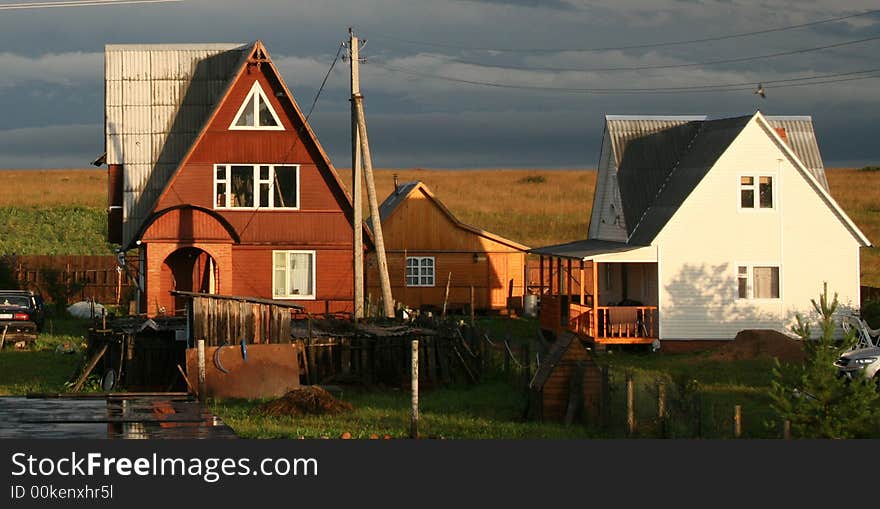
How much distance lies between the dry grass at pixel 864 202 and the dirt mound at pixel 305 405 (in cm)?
4331

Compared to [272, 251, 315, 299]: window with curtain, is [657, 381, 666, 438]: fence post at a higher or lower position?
lower

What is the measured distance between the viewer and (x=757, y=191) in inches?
1615

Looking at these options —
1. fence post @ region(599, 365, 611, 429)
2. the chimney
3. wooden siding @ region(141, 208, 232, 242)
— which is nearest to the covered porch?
the chimney

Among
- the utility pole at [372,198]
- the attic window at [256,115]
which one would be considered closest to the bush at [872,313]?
the utility pole at [372,198]

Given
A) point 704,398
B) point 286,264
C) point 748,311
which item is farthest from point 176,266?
point 704,398

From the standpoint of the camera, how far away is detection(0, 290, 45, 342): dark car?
129 feet

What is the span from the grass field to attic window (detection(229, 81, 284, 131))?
33.4 meters

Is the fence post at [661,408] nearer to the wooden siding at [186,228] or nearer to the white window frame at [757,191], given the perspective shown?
the white window frame at [757,191]

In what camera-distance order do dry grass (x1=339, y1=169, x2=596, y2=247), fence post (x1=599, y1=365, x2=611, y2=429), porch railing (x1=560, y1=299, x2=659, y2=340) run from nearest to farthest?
fence post (x1=599, y1=365, x2=611, y2=429) < porch railing (x1=560, y1=299, x2=659, y2=340) < dry grass (x1=339, y1=169, x2=596, y2=247)

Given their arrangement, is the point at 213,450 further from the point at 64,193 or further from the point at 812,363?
the point at 64,193

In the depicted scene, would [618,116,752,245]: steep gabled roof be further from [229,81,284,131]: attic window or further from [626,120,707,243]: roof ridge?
[229,81,284,131]: attic window

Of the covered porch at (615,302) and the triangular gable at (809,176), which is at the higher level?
the triangular gable at (809,176)

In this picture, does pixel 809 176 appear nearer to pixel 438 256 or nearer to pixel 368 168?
pixel 368 168

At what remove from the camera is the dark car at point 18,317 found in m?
39.5
